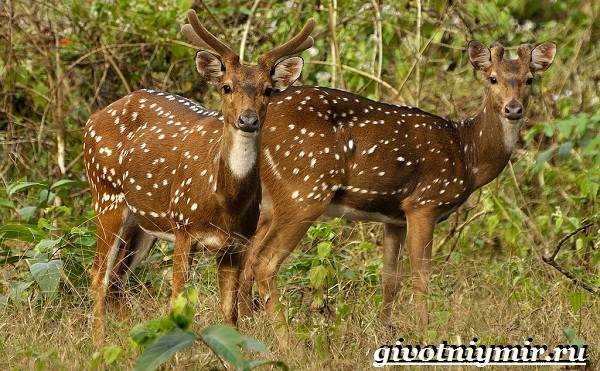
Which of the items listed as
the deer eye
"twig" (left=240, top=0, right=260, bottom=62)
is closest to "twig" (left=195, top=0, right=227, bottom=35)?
"twig" (left=240, top=0, right=260, bottom=62)

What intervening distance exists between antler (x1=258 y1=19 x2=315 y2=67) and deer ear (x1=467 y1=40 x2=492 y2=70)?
1.67 m

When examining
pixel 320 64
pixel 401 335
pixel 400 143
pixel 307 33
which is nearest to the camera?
pixel 401 335

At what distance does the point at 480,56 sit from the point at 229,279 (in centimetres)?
264

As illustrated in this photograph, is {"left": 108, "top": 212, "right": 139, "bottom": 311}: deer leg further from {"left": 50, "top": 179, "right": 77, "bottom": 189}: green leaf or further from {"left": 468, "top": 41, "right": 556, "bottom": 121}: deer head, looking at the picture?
{"left": 468, "top": 41, "right": 556, "bottom": 121}: deer head

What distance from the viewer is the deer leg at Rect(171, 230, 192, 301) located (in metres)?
6.99

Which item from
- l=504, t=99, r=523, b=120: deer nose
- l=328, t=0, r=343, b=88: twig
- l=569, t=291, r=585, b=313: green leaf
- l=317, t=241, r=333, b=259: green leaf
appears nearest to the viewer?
l=317, t=241, r=333, b=259: green leaf

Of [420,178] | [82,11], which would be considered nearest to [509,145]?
[420,178]

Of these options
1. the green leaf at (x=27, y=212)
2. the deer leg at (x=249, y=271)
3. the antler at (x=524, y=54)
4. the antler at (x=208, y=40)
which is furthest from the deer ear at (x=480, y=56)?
the green leaf at (x=27, y=212)

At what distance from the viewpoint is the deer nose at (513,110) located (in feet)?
27.6

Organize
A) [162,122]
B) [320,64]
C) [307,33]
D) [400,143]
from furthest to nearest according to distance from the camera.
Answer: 1. [320,64]
2. [400,143]
3. [162,122]
4. [307,33]

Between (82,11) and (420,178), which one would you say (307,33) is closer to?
(420,178)

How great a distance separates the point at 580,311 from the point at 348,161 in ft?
6.27

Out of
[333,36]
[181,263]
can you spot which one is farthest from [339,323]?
[333,36]

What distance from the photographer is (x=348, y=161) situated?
8.25m
